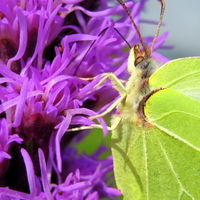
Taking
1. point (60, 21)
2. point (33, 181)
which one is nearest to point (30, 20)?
point (60, 21)

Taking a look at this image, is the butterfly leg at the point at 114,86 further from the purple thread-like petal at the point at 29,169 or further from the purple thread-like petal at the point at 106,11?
the purple thread-like petal at the point at 29,169

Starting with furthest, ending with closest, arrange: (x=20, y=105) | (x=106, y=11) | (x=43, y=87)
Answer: (x=106, y=11) → (x=43, y=87) → (x=20, y=105)

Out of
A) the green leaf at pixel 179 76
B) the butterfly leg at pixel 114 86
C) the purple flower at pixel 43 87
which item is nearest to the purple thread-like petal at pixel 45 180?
the purple flower at pixel 43 87

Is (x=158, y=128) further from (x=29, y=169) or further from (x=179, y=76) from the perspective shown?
(x=29, y=169)

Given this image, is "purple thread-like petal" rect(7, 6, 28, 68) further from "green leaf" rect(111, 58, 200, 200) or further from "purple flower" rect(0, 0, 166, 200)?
"green leaf" rect(111, 58, 200, 200)

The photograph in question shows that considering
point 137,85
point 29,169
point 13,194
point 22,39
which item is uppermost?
point 22,39

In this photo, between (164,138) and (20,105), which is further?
(164,138)

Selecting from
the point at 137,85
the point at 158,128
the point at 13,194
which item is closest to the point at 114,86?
the point at 137,85

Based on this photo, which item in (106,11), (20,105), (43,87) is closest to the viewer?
(20,105)
